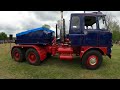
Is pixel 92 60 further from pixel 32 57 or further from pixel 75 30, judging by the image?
pixel 32 57

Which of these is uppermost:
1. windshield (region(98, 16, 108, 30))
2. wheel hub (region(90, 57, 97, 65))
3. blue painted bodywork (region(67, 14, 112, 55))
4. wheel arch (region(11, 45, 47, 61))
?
windshield (region(98, 16, 108, 30))

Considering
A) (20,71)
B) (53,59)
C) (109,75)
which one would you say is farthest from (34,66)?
(109,75)

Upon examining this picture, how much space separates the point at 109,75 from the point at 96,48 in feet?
4.82

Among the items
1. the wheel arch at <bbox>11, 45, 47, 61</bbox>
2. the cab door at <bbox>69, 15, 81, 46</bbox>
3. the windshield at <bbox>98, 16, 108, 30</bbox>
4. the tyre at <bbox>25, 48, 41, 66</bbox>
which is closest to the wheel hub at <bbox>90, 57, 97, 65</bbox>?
the cab door at <bbox>69, 15, 81, 46</bbox>

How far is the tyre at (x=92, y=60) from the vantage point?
300 inches

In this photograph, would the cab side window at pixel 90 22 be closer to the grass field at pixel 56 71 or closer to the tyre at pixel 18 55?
the grass field at pixel 56 71

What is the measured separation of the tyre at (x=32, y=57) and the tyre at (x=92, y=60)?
7.68 feet

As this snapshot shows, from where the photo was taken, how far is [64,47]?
828cm

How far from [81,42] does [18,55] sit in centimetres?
361

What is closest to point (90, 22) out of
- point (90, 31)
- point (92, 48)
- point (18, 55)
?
point (90, 31)

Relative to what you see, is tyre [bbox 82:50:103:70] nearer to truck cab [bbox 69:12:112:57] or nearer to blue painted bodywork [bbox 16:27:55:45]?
truck cab [bbox 69:12:112:57]

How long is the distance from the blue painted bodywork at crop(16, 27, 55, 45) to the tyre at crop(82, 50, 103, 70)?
2.28 meters

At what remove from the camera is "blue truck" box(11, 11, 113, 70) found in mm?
7648
